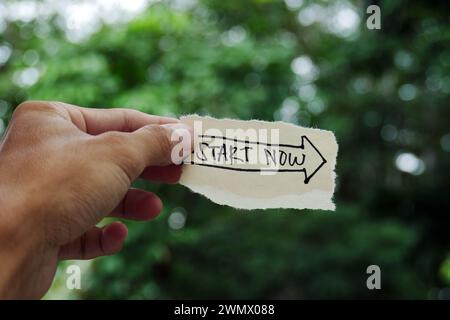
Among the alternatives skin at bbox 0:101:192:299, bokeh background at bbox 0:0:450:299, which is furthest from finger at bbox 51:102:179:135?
bokeh background at bbox 0:0:450:299

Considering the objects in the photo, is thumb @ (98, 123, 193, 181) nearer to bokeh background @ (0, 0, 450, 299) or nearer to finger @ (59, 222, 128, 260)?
finger @ (59, 222, 128, 260)

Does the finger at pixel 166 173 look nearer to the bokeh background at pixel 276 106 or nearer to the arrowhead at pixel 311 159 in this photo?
the arrowhead at pixel 311 159

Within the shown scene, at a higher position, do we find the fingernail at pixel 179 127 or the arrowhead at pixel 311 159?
the fingernail at pixel 179 127

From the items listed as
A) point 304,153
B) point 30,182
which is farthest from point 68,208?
point 304,153

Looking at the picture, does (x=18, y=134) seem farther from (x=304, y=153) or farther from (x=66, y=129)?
(x=304, y=153)

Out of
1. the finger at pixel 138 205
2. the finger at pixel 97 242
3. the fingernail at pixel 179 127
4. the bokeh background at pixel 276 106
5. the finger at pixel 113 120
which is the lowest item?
the finger at pixel 97 242

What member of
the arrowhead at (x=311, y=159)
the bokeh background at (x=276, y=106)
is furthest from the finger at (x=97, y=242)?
the bokeh background at (x=276, y=106)
